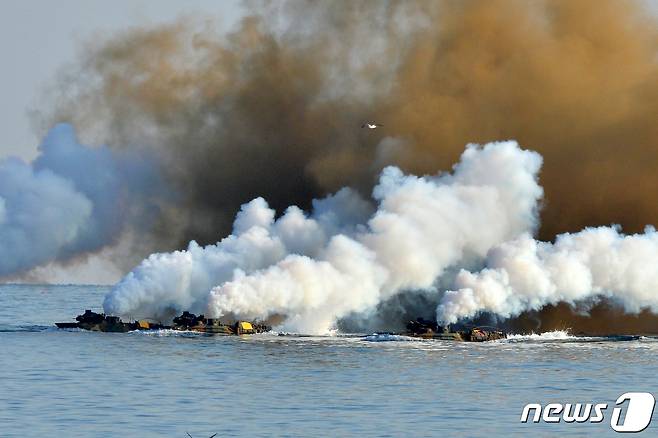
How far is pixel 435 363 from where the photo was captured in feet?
571

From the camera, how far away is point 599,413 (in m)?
127

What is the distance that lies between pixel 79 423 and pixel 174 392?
2166 centimetres

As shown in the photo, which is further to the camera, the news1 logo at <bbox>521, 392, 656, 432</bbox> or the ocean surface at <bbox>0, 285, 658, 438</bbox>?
the news1 logo at <bbox>521, 392, 656, 432</bbox>

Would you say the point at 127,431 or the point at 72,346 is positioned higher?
the point at 72,346

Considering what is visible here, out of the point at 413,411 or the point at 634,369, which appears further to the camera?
the point at 634,369

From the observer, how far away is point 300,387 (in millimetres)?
147000

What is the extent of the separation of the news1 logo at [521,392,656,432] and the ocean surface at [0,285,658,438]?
3.88 ft

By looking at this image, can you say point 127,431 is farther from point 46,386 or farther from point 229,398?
point 46,386

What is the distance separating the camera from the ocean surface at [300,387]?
120 metres

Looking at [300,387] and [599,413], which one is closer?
[599,413]

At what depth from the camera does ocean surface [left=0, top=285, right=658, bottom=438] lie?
120 m

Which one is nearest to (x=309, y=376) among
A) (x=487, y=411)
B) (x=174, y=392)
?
(x=174, y=392)

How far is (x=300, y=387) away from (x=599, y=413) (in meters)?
31.0

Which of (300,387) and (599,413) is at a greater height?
(300,387)
